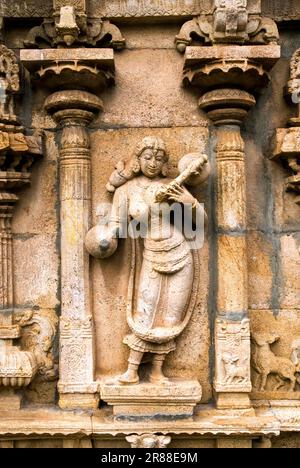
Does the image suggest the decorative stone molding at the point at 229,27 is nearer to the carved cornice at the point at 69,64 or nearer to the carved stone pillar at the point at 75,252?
the carved cornice at the point at 69,64

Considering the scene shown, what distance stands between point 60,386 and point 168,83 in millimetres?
2834

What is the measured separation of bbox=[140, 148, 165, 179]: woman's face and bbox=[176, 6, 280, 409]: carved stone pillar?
541 millimetres

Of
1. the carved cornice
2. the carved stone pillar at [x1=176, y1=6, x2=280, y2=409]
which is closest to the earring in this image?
the carved stone pillar at [x1=176, y1=6, x2=280, y2=409]

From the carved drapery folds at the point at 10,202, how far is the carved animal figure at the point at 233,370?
1634 millimetres

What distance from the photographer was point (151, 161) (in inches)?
184

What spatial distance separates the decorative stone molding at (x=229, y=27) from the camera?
4.61 m

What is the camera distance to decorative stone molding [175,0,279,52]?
4.61 meters

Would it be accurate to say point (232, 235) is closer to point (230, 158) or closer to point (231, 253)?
point (231, 253)

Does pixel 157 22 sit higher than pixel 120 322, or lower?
higher

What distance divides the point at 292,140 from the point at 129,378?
2.46m

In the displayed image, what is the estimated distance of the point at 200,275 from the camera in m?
4.95

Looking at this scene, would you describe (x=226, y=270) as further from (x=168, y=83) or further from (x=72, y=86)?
(x=72, y=86)

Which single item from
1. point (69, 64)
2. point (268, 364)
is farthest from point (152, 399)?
point (69, 64)
